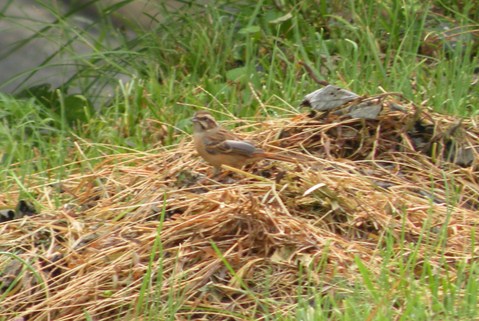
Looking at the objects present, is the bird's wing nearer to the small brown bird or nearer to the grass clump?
the small brown bird

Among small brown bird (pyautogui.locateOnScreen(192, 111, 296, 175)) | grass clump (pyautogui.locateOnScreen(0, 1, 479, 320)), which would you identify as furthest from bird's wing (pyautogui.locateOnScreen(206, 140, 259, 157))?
grass clump (pyautogui.locateOnScreen(0, 1, 479, 320))

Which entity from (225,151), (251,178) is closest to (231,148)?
(225,151)

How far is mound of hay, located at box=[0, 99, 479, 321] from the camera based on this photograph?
14.6ft

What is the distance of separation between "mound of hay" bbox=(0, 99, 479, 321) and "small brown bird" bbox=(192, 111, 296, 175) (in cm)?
7

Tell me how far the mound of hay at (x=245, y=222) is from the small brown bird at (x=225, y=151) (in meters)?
0.07

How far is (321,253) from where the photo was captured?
456cm

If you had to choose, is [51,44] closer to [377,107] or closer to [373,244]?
[377,107]

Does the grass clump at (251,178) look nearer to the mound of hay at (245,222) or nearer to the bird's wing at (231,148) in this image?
the mound of hay at (245,222)

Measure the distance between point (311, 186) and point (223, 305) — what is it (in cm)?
87

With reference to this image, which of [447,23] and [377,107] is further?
[447,23]

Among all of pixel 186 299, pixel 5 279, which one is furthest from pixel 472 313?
pixel 5 279

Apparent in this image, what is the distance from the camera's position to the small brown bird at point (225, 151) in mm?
5230

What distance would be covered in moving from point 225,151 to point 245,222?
23.8 inches

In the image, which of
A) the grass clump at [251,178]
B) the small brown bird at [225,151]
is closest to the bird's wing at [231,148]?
the small brown bird at [225,151]
